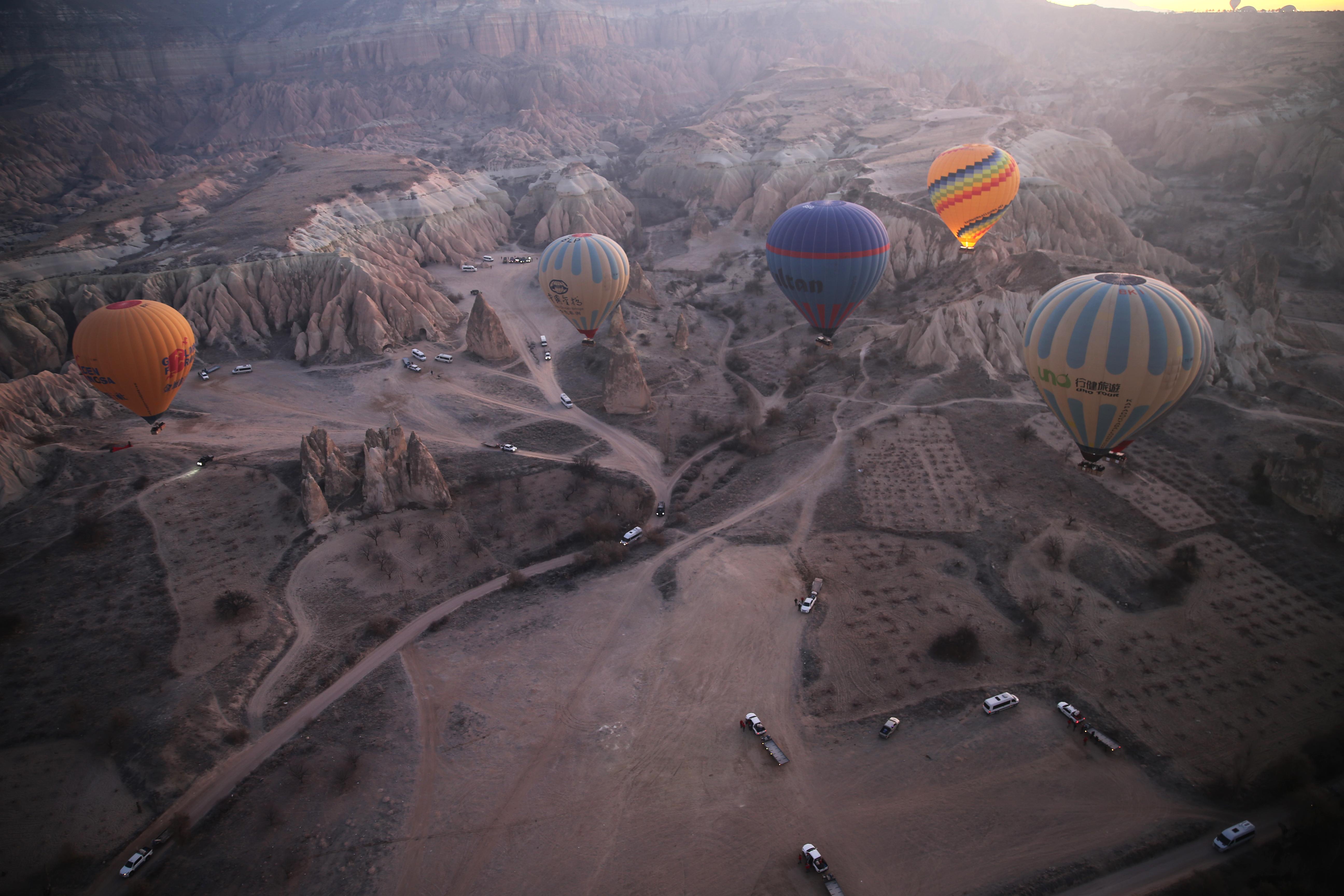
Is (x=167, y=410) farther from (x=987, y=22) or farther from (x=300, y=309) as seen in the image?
(x=987, y=22)

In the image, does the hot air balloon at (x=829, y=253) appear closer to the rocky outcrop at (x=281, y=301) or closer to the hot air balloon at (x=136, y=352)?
the rocky outcrop at (x=281, y=301)

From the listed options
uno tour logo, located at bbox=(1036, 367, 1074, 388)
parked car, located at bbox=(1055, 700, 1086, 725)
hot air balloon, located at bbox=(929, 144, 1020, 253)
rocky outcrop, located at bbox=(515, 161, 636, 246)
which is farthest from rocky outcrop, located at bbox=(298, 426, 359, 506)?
rocky outcrop, located at bbox=(515, 161, 636, 246)

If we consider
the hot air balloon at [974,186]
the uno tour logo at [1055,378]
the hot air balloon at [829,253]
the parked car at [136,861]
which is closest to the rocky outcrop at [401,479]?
the parked car at [136,861]

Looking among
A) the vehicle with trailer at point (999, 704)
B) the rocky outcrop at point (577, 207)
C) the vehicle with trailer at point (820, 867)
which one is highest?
the rocky outcrop at point (577, 207)

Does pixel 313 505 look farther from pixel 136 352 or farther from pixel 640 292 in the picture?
pixel 640 292

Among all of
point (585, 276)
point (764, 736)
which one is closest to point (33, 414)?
point (585, 276)

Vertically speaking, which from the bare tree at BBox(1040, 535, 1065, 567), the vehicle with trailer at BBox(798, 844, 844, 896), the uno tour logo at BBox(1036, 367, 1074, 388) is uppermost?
the uno tour logo at BBox(1036, 367, 1074, 388)

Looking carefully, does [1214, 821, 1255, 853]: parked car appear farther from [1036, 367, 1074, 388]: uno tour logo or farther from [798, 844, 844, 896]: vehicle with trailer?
[1036, 367, 1074, 388]: uno tour logo
